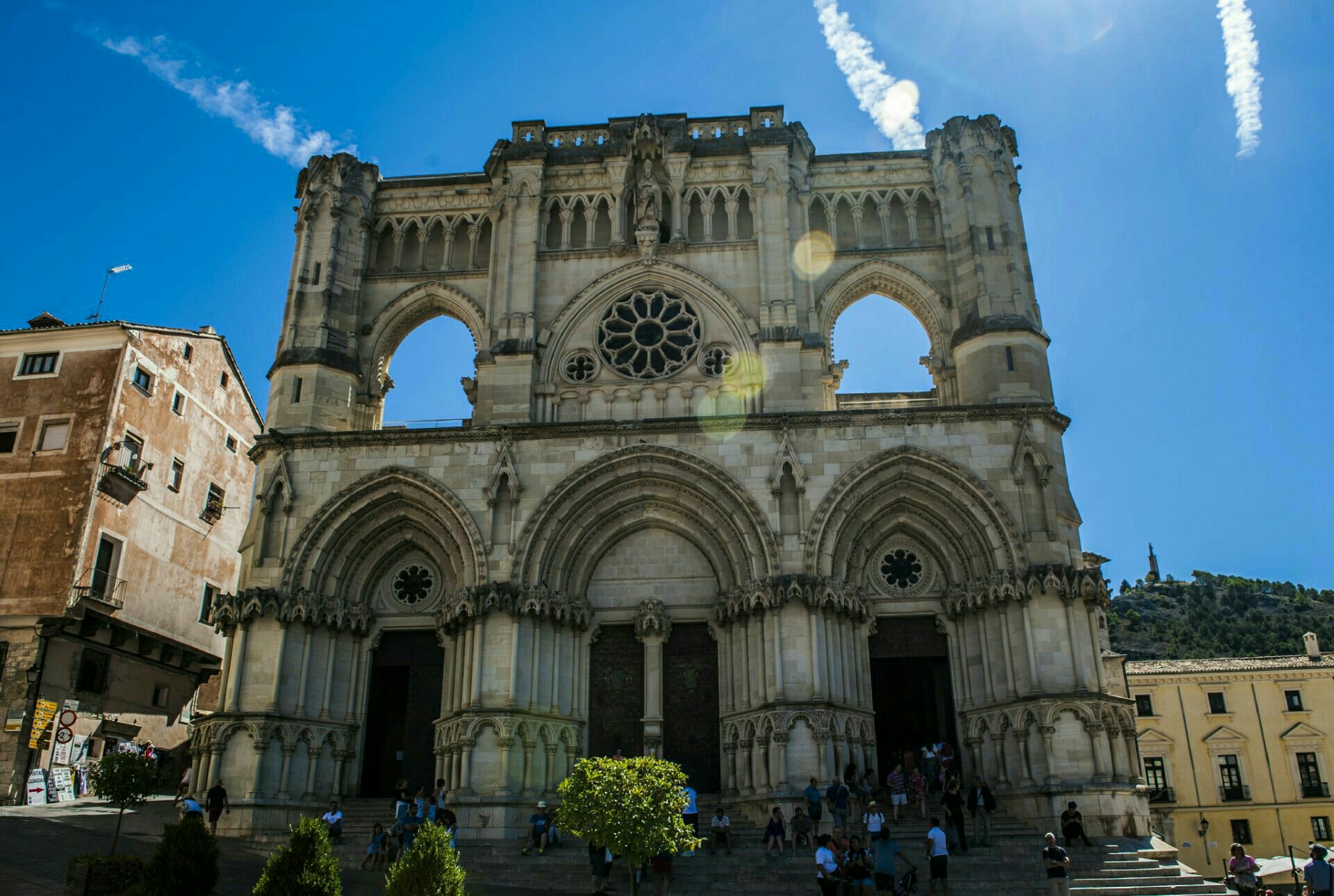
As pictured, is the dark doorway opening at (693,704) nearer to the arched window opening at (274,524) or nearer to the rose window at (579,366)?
the rose window at (579,366)

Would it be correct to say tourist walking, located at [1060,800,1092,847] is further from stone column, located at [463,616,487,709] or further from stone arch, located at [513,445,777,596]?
stone column, located at [463,616,487,709]

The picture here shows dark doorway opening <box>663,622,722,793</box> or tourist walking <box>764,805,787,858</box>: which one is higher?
dark doorway opening <box>663,622,722,793</box>

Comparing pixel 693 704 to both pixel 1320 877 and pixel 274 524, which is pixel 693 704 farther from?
pixel 1320 877

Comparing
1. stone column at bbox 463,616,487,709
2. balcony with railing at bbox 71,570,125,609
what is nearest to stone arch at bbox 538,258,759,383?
stone column at bbox 463,616,487,709

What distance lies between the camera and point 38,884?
48.6 ft

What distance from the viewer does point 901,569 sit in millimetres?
24391

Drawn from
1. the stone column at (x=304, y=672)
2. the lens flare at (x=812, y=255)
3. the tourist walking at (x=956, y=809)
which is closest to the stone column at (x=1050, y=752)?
the tourist walking at (x=956, y=809)

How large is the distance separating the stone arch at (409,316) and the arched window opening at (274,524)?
4222mm

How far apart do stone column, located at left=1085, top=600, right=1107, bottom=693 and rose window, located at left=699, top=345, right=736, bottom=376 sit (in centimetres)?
998

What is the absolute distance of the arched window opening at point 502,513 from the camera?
23.8 m

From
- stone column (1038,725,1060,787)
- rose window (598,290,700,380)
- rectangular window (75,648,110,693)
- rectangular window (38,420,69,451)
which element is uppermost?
rose window (598,290,700,380)

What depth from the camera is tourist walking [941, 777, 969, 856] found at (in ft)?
60.1

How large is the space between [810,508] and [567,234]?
10480 millimetres

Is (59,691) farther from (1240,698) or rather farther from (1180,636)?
(1180,636)
